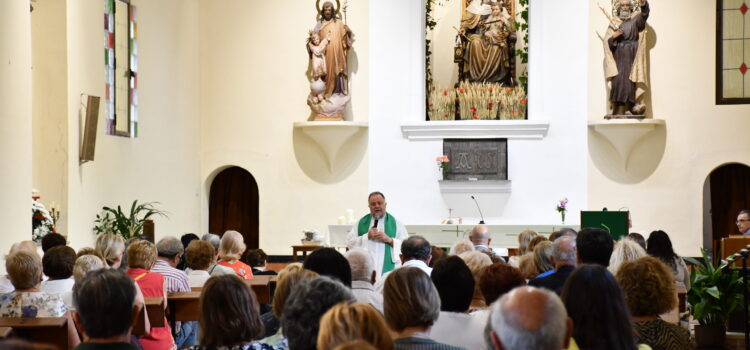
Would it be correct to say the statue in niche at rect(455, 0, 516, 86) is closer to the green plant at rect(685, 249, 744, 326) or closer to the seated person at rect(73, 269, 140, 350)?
the green plant at rect(685, 249, 744, 326)

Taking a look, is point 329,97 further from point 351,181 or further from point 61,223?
point 61,223

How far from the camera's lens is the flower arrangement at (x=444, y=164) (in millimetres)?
14320

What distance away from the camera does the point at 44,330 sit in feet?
14.4

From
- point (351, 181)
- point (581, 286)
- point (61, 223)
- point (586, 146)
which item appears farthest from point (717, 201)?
point (581, 286)

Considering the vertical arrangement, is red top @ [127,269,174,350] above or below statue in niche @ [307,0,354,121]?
below

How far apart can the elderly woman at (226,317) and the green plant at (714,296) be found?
16.7ft

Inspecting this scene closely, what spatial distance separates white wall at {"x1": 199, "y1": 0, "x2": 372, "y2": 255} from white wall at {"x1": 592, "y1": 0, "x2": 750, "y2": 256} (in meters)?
3.77

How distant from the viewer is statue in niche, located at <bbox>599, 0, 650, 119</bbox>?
13984mm

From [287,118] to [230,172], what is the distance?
139 cm

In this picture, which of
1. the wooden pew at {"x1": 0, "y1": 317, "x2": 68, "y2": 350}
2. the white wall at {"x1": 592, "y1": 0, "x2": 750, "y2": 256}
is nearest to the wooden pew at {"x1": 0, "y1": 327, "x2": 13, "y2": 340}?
the wooden pew at {"x1": 0, "y1": 317, "x2": 68, "y2": 350}

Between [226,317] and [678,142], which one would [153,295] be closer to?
[226,317]

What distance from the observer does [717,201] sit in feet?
49.0

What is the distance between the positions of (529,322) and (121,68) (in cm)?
1107

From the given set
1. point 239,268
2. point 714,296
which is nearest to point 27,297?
point 239,268
